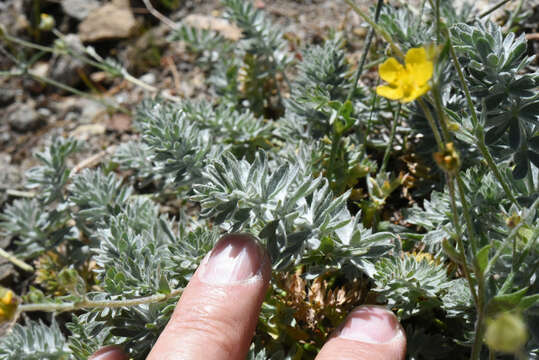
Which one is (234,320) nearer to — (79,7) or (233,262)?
(233,262)

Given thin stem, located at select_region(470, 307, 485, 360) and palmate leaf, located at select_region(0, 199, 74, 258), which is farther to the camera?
palmate leaf, located at select_region(0, 199, 74, 258)

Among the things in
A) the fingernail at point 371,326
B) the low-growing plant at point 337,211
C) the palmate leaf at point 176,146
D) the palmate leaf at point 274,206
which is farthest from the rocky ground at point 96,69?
the fingernail at point 371,326

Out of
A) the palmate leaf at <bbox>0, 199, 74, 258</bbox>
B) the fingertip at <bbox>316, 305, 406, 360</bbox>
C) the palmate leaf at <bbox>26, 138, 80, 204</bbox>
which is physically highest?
the fingertip at <bbox>316, 305, 406, 360</bbox>

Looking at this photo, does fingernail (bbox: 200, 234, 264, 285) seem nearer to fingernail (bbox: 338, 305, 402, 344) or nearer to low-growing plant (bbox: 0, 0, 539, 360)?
low-growing plant (bbox: 0, 0, 539, 360)

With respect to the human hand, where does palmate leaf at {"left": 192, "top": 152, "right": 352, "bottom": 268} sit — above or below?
above

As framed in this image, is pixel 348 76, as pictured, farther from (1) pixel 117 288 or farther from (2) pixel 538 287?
(1) pixel 117 288

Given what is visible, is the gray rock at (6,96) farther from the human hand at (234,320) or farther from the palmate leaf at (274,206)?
the human hand at (234,320)

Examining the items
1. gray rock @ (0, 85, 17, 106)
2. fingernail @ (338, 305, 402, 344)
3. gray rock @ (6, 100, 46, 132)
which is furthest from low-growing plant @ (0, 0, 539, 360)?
gray rock @ (0, 85, 17, 106)

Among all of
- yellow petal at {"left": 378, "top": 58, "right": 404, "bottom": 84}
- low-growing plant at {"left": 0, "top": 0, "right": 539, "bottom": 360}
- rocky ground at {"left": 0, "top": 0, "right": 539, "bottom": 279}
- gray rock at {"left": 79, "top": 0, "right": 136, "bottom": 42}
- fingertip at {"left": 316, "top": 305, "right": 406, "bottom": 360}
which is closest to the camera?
yellow petal at {"left": 378, "top": 58, "right": 404, "bottom": 84}
